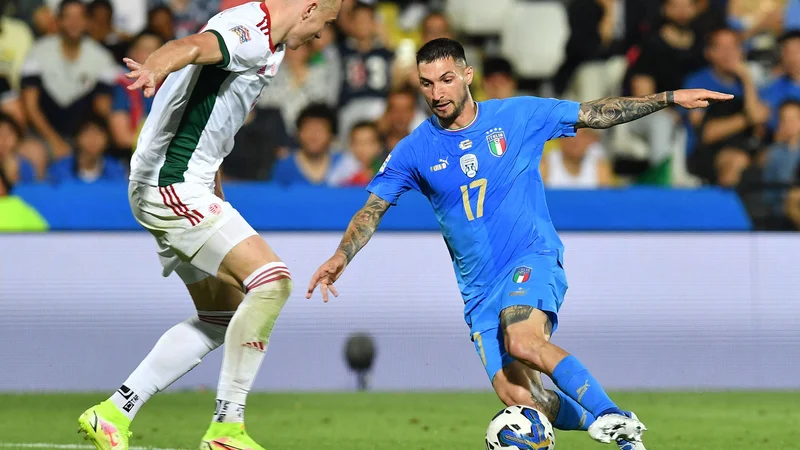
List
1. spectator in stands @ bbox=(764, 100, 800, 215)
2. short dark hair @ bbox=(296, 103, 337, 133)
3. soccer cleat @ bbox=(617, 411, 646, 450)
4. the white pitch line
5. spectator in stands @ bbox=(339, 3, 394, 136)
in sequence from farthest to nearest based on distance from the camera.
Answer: spectator in stands @ bbox=(339, 3, 394, 136)
short dark hair @ bbox=(296, 103, 337, 133)
spectator in stands @ bbox=(764, 100, 800, 215)
the white pitch line
soccer cleat @ bbox=(617, 411, 646, 450)

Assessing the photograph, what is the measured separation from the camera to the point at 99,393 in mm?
10758

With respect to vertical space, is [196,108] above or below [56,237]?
above

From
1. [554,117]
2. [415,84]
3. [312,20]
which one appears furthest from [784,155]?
[312,20]

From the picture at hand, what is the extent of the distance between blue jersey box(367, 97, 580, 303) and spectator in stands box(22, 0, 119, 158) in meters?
6.27

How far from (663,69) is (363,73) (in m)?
3.04

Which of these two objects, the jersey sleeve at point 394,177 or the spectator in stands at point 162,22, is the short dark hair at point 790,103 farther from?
the jersey sleeve at point 394,177

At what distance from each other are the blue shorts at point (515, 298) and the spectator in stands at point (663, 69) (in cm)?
627

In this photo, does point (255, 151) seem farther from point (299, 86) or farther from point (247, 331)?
point (247, 331)

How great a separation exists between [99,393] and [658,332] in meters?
4.86

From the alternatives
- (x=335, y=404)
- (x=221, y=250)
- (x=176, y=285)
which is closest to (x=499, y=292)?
(x=221, y=250)

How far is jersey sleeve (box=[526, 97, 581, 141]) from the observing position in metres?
6.53

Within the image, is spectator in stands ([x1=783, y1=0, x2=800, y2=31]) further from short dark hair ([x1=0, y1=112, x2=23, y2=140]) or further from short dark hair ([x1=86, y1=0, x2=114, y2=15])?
short dark hair ([x1=0, y1=112, x2=23, y2=140])

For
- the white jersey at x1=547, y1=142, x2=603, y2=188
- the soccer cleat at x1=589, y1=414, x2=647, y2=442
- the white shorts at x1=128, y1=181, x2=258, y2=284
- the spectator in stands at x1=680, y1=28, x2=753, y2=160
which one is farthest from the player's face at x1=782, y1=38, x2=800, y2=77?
the soccer cleat at x1=589, y1=414, x2=647, y2=442

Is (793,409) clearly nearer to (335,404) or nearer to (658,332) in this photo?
(658,332)
